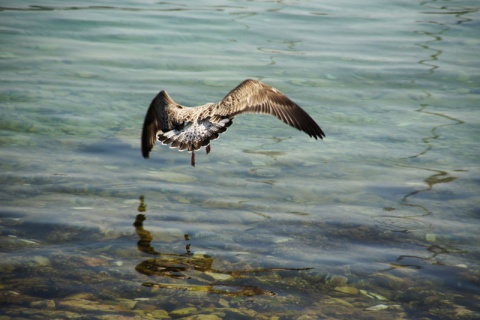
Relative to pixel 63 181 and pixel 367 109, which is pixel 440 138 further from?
pixel 63 181

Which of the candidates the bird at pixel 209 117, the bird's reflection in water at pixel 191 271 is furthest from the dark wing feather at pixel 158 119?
the bird's reflection in water at pixel 191 271

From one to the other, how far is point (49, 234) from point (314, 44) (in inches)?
362

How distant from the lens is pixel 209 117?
815 cm

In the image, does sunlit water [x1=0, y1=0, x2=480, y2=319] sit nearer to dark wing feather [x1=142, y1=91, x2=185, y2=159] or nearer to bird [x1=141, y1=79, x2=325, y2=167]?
dark wing feather [x1=142, y1=91, x2=185, y2=159]

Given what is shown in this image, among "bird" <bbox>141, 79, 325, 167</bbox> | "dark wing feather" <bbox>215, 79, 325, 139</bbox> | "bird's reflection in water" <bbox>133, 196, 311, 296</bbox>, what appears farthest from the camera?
"dark wing feather" <bbox>215, 79, 325, 139</bbox>

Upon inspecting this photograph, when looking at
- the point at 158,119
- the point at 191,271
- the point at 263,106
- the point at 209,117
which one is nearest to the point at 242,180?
the point at 209,117

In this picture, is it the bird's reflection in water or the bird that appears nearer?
the bird's reflection in water


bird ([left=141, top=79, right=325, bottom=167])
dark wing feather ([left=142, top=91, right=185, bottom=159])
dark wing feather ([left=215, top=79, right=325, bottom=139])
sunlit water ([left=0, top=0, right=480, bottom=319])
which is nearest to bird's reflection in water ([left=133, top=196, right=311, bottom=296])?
sunlit water ([left=0, top=0, right=480, bottom=319])


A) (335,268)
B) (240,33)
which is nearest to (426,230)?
(335,268)

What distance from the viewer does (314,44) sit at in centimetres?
1474

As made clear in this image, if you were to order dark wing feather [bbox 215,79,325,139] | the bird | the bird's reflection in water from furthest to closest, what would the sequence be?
dark wing feather [bbox 215,79,325,139] → the bird → the bird's reflection in water

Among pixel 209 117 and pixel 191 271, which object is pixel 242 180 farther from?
pixel 191 271

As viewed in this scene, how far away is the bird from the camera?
7898 millimetres

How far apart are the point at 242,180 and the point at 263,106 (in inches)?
36.3
